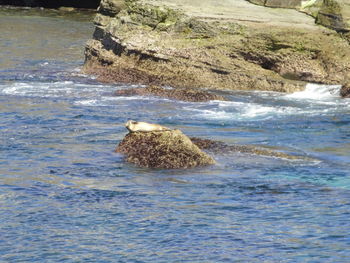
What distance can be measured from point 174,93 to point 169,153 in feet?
20.8

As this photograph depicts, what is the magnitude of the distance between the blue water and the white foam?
2 centimetres

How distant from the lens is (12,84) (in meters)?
19.9

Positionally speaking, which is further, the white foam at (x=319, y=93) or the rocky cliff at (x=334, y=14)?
the rocky cliff at (x=334, y=14)

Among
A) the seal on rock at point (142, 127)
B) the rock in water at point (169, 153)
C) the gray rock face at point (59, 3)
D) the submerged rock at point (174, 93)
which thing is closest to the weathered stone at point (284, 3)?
the submerged rock at point (174, 93)

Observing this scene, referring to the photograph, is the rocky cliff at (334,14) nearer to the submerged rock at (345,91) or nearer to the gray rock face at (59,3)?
the submerged rock at (345,91)

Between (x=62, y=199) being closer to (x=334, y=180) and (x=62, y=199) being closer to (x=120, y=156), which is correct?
(x=120, y=156)

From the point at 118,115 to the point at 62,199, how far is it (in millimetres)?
5992

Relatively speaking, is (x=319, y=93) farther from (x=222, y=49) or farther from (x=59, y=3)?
(x=59, y=3)

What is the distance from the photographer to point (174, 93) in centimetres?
1812

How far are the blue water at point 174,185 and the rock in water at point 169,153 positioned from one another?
20cm

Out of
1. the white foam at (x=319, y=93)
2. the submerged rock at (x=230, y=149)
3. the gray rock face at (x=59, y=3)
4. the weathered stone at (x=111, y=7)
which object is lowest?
the gray rock face at (x=59, y=3)

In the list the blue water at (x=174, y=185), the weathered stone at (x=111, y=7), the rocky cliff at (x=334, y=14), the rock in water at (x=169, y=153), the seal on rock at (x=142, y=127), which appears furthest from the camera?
the weathered stone at (x=111, y=7)

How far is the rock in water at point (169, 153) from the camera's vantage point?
11.8 m

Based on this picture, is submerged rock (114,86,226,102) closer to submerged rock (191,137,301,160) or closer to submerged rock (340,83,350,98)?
submerged rock (340,83,350,98)
